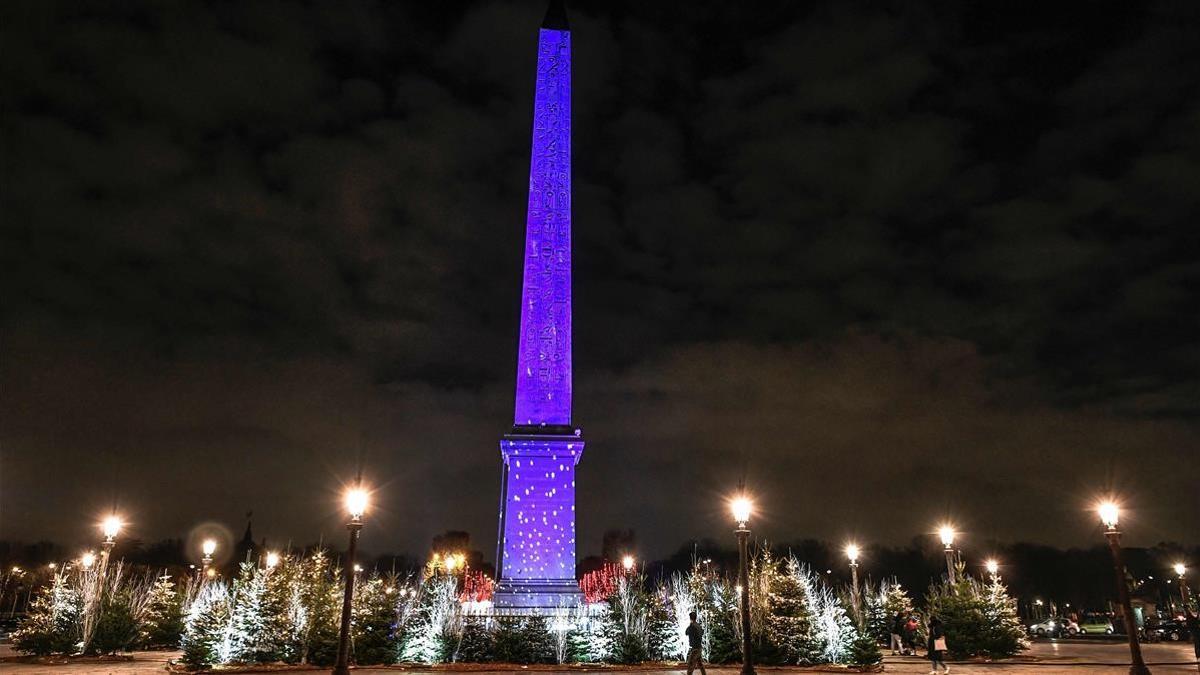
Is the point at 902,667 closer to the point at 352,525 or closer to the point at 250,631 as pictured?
the point at 352,525

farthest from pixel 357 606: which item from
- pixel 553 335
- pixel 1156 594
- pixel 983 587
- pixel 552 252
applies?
pixel 1156 594

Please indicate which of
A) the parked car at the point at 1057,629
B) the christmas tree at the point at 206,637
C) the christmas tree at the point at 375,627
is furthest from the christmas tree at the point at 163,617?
the parked car at the point at 1057,629

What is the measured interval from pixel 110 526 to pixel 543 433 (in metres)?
11.5

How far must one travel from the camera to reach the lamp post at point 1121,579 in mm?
12680

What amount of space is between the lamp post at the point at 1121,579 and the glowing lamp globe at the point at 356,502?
41.8 ft

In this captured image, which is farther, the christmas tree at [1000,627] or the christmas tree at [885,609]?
the christmas tree at [885,609]

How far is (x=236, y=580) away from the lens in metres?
19.5

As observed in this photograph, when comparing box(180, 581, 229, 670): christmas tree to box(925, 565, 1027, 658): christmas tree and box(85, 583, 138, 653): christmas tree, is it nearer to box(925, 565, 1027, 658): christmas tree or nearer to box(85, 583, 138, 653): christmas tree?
box(85, 583, 138, 653): christmas tree

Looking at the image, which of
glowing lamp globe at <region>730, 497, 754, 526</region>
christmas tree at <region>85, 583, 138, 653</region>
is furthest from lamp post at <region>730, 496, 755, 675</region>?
christmas tree at <region>85, 583, 138, 653</region>

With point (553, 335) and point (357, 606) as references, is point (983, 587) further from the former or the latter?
point (357, 606)

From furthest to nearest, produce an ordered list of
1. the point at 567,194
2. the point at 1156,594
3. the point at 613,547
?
the point at 613,547 → the point at 1156,594 → the point at 567,194

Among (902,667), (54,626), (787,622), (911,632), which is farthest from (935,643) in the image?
(54,626)

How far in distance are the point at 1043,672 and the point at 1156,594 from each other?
64698mm

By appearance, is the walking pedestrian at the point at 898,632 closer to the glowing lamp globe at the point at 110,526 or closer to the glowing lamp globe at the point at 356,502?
the glowing lamp globe at the point at 356,502
